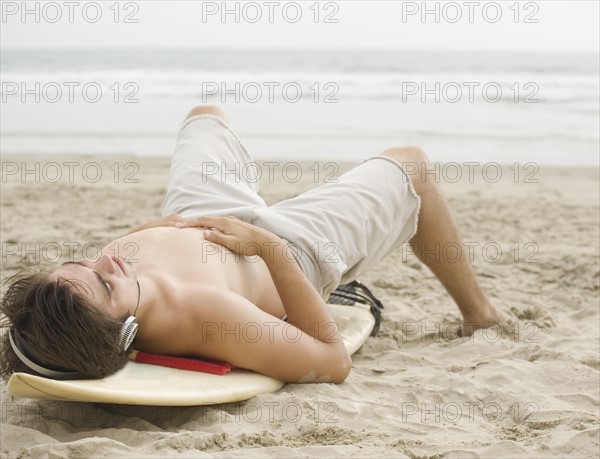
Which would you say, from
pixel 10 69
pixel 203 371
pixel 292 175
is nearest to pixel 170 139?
pixel 292 175

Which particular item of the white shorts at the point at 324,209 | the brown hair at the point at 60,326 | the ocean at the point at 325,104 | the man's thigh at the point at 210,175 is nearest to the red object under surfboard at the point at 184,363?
the brown hair at the point at 60,326

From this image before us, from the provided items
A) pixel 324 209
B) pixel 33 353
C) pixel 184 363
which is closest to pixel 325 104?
pixel 324 209

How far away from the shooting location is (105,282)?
95.4 inches

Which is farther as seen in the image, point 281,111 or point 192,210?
point 281,111

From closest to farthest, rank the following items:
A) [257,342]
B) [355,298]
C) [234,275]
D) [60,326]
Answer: [60,326]
[257,342]
[234,275]
[355,298]

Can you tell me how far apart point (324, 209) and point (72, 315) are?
121 cm

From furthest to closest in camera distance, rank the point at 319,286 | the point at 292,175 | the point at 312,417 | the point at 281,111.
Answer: the point at 281,111, the point at 292,175, the point at 319,286, the point at 312,417

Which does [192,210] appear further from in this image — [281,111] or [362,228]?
[281,111]

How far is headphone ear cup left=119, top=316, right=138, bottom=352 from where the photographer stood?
7.79ft

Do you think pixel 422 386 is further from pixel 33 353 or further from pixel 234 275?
pixel 33 353

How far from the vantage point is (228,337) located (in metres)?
2.48

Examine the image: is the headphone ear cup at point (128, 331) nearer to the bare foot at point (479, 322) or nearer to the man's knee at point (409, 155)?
the man's knee at point (409, 155)

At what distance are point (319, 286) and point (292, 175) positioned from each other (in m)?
5.03

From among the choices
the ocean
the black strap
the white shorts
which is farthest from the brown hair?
the ocean
